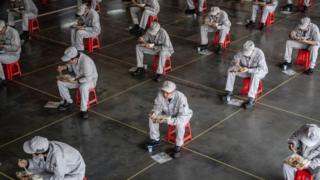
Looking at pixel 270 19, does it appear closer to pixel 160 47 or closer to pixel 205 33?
pixel 205 33

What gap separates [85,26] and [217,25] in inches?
152

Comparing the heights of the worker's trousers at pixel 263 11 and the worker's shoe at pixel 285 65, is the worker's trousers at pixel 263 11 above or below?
above

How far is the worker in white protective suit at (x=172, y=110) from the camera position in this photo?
877 centimetres

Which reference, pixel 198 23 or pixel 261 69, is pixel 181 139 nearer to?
pixel 261 69

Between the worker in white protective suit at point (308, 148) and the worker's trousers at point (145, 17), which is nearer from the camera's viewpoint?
the worker in white protective suit at point (308, 148)

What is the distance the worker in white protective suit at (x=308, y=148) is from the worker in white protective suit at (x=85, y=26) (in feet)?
26.4

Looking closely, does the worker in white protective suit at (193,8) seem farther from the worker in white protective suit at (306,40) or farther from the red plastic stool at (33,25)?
the worker in white protective suit at (306,40)

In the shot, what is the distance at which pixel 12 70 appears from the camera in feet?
41.9

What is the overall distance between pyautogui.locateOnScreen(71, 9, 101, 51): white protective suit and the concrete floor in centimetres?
68

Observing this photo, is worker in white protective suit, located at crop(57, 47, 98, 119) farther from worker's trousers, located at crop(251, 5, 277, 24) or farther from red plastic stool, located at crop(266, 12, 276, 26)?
red plastic stool, located at crop(266, 12, 276, 26)

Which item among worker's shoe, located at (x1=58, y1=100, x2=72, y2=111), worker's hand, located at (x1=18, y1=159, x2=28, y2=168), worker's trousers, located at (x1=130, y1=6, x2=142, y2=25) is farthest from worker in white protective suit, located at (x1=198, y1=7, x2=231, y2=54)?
worker's hand, located at (x1=18, y1=159, x2=28, y2=168)

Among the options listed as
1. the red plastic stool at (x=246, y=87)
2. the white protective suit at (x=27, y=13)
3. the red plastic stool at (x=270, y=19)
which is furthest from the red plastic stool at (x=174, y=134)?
the red plastic stool at (x=270, y=19)

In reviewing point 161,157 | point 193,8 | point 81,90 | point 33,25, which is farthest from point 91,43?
point 161,157

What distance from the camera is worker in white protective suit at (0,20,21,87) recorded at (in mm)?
12141
